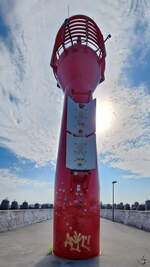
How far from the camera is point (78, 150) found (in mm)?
8766

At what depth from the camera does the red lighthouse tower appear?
776 centimetres

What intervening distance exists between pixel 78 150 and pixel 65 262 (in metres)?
4.54

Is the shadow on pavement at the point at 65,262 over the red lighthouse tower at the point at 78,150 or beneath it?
beneath

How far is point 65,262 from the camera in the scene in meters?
6.99

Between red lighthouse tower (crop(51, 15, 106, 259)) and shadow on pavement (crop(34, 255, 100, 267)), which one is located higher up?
red lighthouse tower (crop(51, 15, 106, 259))

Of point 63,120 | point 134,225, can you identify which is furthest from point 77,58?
A: point 134,225

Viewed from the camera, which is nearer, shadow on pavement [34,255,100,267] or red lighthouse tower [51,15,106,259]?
shadow on pavement [34,255,100,267]

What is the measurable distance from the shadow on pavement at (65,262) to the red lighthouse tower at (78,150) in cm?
29

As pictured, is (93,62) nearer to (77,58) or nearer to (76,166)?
(77,58)

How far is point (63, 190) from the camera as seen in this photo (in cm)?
827

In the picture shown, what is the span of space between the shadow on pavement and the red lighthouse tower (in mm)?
287

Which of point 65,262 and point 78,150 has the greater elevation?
point 78,150

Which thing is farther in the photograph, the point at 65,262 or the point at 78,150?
the point at 78,150

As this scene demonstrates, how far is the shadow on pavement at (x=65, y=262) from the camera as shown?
21.8ft
